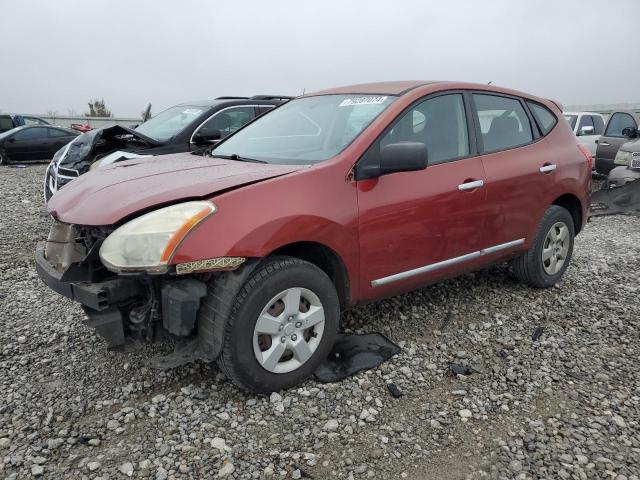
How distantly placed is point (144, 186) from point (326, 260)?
1098mm

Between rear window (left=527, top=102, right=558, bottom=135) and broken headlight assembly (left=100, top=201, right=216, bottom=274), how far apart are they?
10.3 feet

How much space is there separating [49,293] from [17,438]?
2.10 meters

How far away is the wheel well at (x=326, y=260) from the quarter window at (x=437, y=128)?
0.79 metres

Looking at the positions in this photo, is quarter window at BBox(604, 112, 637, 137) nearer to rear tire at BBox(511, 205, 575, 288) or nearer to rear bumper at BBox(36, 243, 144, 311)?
rear tire at BBox(511, 205, 575, 288)

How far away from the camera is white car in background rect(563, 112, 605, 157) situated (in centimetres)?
1136

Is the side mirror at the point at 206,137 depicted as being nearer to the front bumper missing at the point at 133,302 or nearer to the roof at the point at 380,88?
the roof at the point at 380,88

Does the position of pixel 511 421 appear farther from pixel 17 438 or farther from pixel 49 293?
pixel 49 293

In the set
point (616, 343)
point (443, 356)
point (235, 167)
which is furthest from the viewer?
point (616, 343)

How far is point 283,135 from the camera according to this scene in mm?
3672

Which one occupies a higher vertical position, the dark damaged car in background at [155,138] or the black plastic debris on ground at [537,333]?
the dark damaged car in background at [155,138]

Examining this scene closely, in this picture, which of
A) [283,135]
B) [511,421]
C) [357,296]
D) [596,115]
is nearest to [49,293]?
[283,135]

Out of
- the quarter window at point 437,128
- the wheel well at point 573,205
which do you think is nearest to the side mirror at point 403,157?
the quarter window at point 437,128

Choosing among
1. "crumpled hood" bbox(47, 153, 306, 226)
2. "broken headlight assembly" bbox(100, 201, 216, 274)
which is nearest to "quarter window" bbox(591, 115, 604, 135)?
"crumpled hood" bbox(47, 153, 306, 226)

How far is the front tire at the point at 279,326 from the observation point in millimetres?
2633
